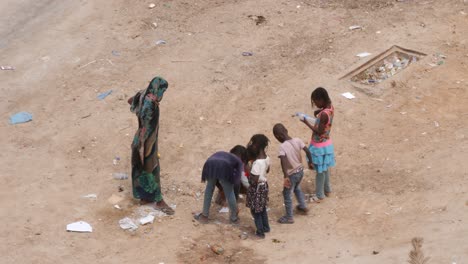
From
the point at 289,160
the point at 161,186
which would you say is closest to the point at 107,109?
the point at 161,186

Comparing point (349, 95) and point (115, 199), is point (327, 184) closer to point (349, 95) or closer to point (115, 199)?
point (349, 95)

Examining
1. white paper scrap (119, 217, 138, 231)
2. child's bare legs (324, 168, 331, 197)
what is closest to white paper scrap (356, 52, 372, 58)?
child's bare legs (324, 168, 331, 197)

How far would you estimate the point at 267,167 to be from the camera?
7418mm

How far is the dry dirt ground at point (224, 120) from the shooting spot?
743 cm

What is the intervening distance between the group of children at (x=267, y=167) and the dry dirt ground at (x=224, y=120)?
25cm

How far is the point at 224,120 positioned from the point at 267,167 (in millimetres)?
2336

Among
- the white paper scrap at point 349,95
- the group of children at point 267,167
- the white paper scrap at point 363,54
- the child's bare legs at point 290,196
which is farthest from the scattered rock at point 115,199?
the white paper scrap at point 363,54

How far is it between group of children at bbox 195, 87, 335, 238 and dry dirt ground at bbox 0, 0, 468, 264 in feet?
0.82

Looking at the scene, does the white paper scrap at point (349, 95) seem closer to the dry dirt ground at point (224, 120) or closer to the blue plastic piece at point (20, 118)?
the dry dirt ground at point (224, 120)

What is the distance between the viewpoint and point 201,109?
9859 millimetres

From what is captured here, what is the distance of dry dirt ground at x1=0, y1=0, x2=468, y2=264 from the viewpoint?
7.43m

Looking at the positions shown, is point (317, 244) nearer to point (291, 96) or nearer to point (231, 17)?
point (291, 96)

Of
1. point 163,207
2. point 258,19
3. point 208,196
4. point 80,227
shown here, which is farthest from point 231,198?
point 258,19

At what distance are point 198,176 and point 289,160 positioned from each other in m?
1.54
